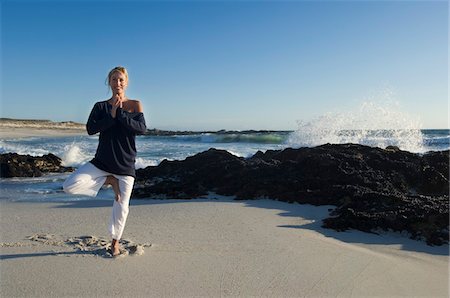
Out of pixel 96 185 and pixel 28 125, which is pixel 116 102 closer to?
pixel 96 185

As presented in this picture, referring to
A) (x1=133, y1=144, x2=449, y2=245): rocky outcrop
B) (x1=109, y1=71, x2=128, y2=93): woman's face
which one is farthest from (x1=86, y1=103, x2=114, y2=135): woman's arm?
(x1=133, y1=144, x2=449, y2=245): rocky outcrop

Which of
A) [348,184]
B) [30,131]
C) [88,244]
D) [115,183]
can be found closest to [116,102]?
[115,183]

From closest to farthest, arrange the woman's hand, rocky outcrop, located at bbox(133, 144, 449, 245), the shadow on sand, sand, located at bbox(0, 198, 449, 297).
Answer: sand, located at bbox(0, 198, 449, 297) → the woman's hand → the shadow on sand → rocky outcrop, located at bbox(133, 144, 449, 245)

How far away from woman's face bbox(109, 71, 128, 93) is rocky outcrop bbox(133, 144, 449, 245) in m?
2.91

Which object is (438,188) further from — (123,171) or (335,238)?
(123,171)

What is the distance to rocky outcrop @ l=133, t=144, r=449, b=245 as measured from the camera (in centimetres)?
461

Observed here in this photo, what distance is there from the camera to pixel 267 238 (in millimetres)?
4090

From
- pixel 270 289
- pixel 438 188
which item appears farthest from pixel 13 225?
pixel 438 188

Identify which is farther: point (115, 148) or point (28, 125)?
point (28, 125)

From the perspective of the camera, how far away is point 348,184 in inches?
251

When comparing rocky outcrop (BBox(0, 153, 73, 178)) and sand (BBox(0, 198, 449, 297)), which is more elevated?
rocky outcrop (BBox(0, 153, 73, 178))

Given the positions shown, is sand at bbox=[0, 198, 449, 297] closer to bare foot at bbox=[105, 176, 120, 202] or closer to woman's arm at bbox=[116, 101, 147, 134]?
bare foot at bbox=[105, 176, 120, 202]

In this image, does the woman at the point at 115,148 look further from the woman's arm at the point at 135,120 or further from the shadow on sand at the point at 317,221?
the shadow on sand at the point at 317,221

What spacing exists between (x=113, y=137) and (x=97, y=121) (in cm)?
19
